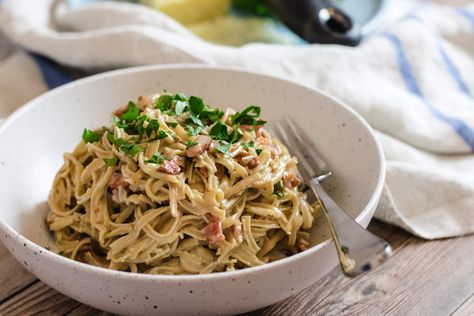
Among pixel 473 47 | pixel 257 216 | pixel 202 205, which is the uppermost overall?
pixel 202 205

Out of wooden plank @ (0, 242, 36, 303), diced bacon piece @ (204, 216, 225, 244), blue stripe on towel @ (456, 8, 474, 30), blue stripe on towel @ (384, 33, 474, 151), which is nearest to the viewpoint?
diced bacon piece @ (204, 216, 225, 244)

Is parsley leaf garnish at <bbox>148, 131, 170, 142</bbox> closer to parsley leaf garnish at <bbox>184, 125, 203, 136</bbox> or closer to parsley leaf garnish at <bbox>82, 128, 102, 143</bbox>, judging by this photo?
parsley leaf garnish at <bbox>184, 125, 203, 136</bbox>

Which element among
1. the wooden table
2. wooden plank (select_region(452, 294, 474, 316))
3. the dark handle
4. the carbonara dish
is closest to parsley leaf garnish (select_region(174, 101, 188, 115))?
the carbonara dish

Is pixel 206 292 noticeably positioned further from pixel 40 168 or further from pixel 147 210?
pixel 40 168

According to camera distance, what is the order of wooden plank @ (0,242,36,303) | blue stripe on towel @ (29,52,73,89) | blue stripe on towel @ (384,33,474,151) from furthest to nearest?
blue stripe on towel @ (29,52,73,89)
blue stripe on towel @ (384,33,474,151)
wooden plank @ (0,242,36,303)

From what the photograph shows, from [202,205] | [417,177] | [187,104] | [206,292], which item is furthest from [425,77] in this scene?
[206,292]

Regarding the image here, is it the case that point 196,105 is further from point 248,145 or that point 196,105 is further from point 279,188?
point 279,188
